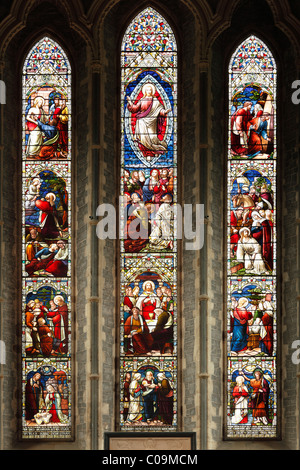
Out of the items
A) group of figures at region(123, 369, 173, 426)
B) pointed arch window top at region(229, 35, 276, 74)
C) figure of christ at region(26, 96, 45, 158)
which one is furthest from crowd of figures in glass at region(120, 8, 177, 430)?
figure of christ at region(26, 96, 45, 158)

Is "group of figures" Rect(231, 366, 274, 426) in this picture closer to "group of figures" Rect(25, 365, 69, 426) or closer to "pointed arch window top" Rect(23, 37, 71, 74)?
"group of figures" Rect(25, 365, 69, 426)

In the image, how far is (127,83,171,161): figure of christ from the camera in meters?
24.4

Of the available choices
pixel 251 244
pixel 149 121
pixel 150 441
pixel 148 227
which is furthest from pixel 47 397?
pixel 149 121

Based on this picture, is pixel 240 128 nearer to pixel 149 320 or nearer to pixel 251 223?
pixel 251 223

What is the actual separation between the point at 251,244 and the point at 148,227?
5.76ft

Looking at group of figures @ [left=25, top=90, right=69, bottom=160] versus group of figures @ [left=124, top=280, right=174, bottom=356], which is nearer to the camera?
group of figures @ [left=124, top=280, right=174, bottom=356]

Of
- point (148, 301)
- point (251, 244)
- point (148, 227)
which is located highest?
point (148, 227)

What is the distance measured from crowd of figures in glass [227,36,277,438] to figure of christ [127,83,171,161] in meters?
1.21

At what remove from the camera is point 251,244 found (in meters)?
24.0

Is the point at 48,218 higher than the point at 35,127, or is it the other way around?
the point at 35,127

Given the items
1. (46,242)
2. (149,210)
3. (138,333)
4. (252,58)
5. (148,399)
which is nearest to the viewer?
(148,399)

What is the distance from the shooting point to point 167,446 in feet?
72.5

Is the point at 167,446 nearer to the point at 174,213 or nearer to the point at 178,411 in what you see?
the point at 178,411

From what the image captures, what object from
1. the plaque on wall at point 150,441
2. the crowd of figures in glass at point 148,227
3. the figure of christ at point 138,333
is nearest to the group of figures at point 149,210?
the crowd of figures in glass at point 148,227
